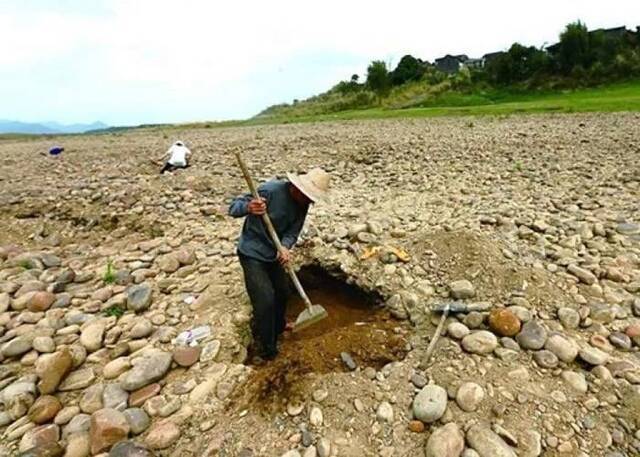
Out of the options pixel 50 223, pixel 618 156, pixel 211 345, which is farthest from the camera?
pixel 618 156

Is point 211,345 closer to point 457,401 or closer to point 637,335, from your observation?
point 457,401

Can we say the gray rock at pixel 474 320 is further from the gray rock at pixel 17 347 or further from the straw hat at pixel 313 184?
the gray rock at pixel 17 347

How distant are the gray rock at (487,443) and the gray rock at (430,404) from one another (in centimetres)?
25

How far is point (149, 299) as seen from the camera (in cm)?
474

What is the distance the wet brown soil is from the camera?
11.6 ft

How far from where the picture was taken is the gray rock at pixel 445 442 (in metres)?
2.90

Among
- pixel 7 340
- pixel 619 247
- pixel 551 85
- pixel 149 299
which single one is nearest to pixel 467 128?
pixel 619 247

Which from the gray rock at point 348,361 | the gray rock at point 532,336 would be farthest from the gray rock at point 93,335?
the gray rock at point 532,336

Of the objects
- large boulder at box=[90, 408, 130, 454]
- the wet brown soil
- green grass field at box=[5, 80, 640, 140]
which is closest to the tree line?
green grass field at box=[5, 80, 640, 140]

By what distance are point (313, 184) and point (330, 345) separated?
1.58m

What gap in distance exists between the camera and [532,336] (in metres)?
3.79

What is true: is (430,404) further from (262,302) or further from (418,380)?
(262,302)

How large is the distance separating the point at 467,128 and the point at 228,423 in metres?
16.2

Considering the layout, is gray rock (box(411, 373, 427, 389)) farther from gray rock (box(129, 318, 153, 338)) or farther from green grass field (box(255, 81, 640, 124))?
green grass field (box(255, 81, 640, 124))
